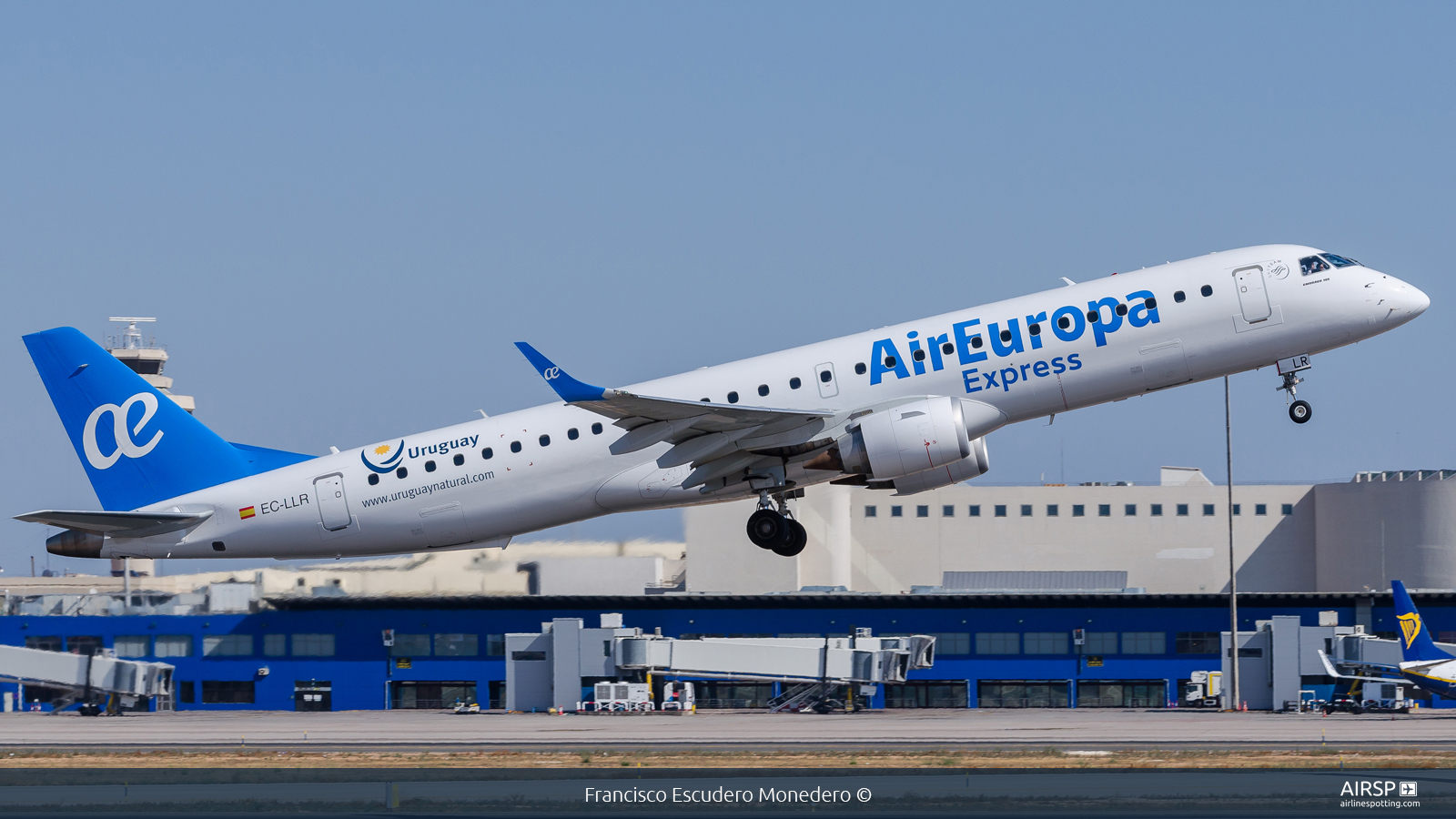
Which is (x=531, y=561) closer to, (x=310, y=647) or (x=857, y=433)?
(x=310, y=647)

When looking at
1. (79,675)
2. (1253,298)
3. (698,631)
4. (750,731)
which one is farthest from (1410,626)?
(79,675)

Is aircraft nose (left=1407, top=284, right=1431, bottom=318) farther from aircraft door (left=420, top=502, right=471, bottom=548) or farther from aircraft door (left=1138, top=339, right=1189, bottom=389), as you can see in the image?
aircraft door (left=420, top=502, right=471, bottom=548)

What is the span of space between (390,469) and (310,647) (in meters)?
38.8

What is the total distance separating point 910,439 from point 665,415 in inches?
211

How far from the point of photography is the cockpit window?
34.5m

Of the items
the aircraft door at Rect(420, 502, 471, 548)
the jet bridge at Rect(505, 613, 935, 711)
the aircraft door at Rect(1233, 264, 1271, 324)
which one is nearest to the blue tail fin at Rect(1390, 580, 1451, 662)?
the jet bridge at Rect(505, 613, 935, 711)

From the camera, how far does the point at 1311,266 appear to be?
1361 inches

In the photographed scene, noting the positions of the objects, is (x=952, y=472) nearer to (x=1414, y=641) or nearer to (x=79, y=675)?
(x=1414, y=641)

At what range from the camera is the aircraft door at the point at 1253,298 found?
112ft

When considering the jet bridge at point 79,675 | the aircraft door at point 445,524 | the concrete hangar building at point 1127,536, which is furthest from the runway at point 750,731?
the concrete hangar building at point 1127,536

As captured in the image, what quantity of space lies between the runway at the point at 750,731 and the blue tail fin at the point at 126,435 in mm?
8782

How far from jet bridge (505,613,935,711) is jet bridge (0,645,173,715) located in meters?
Result: 14.9

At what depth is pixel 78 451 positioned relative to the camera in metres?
41.0

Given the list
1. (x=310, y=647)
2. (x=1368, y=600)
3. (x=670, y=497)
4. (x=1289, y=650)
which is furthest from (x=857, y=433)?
(x=1368, y=600)
